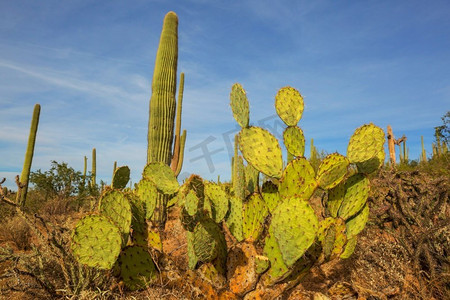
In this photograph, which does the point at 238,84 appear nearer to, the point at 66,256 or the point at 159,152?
the point at 66,256

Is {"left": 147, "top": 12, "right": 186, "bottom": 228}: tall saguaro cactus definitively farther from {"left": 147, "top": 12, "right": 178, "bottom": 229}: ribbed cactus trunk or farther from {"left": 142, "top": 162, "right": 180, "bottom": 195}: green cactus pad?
{"left": 142, "top": 162, "right": 180, "bottom": 195}: green cactus pad

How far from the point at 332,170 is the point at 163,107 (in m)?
4.97

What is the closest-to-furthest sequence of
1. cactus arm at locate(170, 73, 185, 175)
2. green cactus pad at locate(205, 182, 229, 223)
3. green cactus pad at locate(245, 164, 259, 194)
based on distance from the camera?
green cactus pad at locate(205, 182, 229, 223), green cactus pad at locate(245, 164, 259, 194), cactus arm at locate(170, 73, 185, 175)

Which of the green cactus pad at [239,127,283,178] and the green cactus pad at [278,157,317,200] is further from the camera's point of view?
the green cactus pad at [239,127,283,178]

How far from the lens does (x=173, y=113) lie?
7820 millimetres

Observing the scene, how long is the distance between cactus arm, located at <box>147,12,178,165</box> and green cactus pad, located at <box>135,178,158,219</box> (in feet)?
11.3

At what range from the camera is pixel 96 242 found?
319cm

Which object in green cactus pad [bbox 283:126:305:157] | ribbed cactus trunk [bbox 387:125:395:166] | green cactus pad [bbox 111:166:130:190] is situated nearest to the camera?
green cactus pad [bbox 283:126:305:157]

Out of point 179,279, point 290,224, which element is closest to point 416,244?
point 290,224

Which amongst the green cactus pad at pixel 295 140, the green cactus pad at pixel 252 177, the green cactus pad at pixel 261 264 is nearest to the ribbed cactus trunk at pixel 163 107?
the green cactus pad at pixel 252 177

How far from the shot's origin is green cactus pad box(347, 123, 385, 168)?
381 centimetres

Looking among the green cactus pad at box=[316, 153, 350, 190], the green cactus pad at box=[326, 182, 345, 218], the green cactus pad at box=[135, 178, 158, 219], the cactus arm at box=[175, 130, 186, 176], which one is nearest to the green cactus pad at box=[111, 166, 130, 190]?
the green cactus pad at box=[135, 178, 158, 219]

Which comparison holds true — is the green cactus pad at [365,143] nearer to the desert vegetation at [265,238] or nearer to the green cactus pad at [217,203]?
the desert vegetation at [265,238]

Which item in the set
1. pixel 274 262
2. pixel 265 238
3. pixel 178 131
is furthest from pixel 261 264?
pixel 178 131
